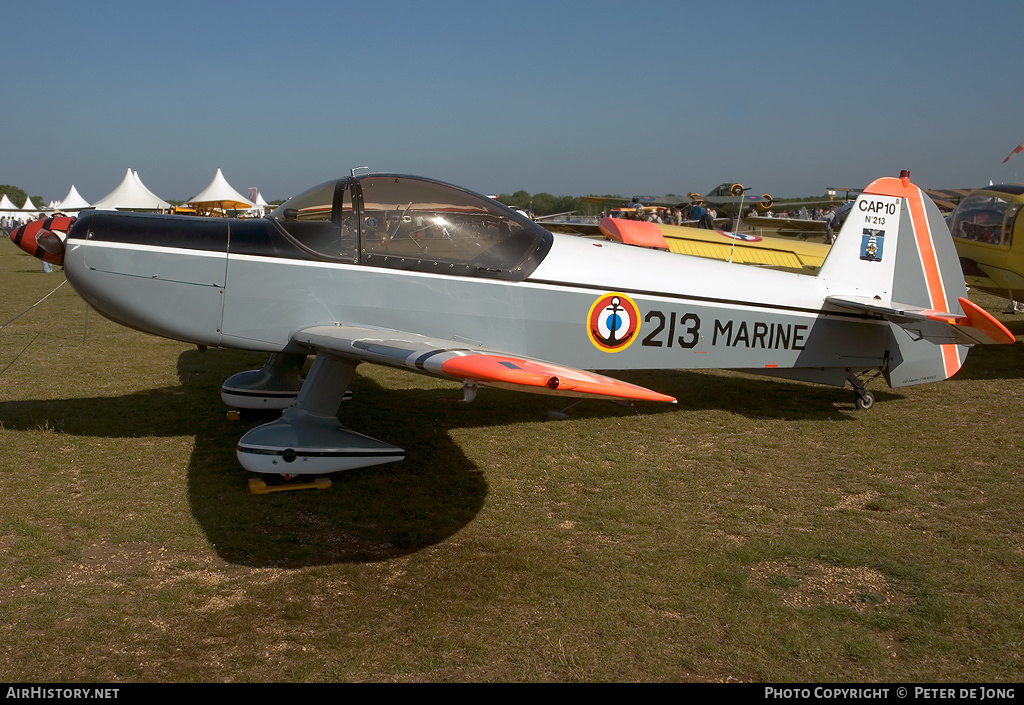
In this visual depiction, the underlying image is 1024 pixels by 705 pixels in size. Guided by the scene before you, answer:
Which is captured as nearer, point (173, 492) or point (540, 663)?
point (540, 663)

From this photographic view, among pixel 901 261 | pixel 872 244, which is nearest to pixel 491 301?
pixel 872 244

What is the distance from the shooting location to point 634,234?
15.0 meters

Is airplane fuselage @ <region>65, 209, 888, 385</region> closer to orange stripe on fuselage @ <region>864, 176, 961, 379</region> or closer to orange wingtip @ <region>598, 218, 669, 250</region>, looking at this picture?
orange stripe on fuselage @ <region>864, 176, 961, 379</region>

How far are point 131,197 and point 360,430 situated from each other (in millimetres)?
33779

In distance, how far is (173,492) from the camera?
479 centimetres

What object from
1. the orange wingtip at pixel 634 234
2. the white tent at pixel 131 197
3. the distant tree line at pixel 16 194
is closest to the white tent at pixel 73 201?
the white tent at pixel 131 197

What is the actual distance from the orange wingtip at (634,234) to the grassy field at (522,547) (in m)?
8.19

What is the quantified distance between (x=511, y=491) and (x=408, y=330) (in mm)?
1415

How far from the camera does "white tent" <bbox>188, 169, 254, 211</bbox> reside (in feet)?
118

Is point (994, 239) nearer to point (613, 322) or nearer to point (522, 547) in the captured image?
point (613, 322)

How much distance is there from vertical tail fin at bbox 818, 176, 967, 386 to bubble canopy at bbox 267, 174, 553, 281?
334 centimetres

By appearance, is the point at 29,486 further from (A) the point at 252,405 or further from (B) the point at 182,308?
(A) the point at 252,405
